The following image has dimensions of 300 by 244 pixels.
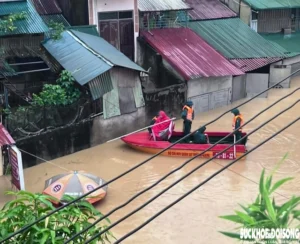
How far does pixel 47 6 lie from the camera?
57.7ft

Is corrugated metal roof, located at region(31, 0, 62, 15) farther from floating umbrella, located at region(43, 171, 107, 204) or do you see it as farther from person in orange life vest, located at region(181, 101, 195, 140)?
floating umbrella, located at region(43, 171, 107, 204)

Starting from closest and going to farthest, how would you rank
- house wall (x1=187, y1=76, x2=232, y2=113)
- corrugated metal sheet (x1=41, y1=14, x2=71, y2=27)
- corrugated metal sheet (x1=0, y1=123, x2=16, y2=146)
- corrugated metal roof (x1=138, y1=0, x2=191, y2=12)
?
corrugated metal sheet (x1=0, y1=123, x2=16, y2=146), corrugated metal sheet (x1=41, y1=14, x2=71, y2=27), house wall (x1=187, y1=76, x2=232, y2=113), corrugated metal roof (x1=138, y1=0, x2=191, y2=12)

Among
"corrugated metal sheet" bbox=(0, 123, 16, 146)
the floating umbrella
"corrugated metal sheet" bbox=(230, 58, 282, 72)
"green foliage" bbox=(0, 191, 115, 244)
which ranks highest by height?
"green foliage" bbox=(0, 191, 115, 244)

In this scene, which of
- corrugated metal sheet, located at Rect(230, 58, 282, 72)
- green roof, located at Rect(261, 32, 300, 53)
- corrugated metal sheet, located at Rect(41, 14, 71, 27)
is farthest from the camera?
green roof, located at Rect(261, 32, 300, 53)

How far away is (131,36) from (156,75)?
178cm

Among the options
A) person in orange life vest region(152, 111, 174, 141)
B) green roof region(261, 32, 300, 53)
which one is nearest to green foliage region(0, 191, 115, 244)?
person in orange life vest region(152, 111, 174, 141)

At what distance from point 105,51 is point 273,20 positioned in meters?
13.5

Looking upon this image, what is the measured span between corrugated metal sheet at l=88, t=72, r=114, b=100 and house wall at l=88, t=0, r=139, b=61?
12.0 ft

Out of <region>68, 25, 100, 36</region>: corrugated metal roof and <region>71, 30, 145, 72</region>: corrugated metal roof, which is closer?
<region>71, 30, 145, 72</region>: corrugated metal roof

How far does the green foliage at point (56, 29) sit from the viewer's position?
1569 centimetres

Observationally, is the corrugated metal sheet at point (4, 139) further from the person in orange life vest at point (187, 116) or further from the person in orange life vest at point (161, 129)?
the person in orange life vest at point (187, 116)

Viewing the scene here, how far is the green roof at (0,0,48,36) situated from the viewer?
46.1ft

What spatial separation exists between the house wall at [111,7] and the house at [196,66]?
698 millimetres

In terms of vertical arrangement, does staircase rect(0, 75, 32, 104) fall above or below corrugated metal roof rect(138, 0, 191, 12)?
below
